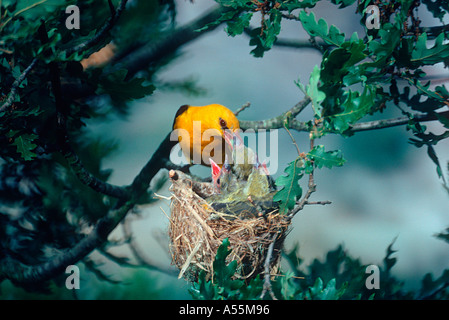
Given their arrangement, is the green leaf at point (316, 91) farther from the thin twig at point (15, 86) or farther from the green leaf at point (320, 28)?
the thin twig at point (15, 86)

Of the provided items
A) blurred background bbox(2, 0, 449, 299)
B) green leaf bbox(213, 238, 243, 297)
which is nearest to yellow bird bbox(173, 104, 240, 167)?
blurred background bbox(2, 0, 449, 299)

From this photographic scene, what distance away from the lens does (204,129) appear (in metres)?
1.49

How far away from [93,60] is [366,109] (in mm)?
1096

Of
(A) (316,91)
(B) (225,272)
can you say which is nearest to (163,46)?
(A) (316,91)

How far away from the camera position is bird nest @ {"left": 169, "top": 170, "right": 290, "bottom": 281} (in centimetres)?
124

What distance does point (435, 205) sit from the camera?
159cm

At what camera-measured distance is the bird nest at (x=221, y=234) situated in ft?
4.08

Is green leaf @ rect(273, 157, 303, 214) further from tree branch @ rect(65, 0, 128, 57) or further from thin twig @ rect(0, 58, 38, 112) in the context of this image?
thin twig @ rect(0, 58, 38, 112)

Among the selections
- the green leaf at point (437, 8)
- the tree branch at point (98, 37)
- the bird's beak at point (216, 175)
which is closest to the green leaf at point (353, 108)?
the bird's beak at point (216, 175)

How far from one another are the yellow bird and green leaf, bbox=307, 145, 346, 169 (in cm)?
38

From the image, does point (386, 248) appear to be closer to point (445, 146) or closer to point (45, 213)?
point (445, 146)

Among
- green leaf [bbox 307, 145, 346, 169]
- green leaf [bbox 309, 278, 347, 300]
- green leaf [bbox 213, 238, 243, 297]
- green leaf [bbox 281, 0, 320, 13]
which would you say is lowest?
green leaf [bbox 309, 278, 347, 300]

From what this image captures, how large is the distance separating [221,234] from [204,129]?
43cm

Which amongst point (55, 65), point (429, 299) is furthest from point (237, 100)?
point (429, 299)
